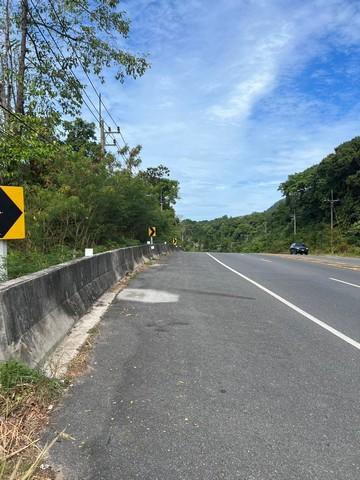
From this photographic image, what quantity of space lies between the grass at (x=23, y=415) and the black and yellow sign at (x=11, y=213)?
2.23m

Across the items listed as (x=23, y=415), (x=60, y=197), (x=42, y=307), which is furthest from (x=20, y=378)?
(x=60, y=197)

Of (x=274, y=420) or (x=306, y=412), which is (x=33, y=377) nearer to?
(x=274, y=420)

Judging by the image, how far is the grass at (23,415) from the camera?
3.11 metres

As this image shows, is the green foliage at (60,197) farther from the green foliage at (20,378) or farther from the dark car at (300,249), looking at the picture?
the dark car at (300,249)

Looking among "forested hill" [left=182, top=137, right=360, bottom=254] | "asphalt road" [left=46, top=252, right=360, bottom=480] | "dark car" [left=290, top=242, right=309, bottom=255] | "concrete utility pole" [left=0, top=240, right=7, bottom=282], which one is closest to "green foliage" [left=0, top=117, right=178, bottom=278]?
"concrete utility pole" [left=0, top=240, right=7, bottom=282]

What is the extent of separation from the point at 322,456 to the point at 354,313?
6276 mm

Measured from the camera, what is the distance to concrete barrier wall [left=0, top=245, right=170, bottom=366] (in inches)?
178

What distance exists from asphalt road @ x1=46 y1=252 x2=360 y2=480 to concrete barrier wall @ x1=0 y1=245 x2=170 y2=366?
2.01 feet

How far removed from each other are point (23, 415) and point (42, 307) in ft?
6.80

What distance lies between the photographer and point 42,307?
5.78 meters

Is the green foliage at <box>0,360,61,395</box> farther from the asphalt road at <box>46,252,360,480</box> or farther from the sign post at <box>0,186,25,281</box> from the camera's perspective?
the sign post at <box>0,186,25,281</box>

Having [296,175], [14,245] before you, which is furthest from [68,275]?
[296,175]

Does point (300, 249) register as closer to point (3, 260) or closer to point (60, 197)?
point (60, 197)

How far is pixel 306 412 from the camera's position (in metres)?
4.20
